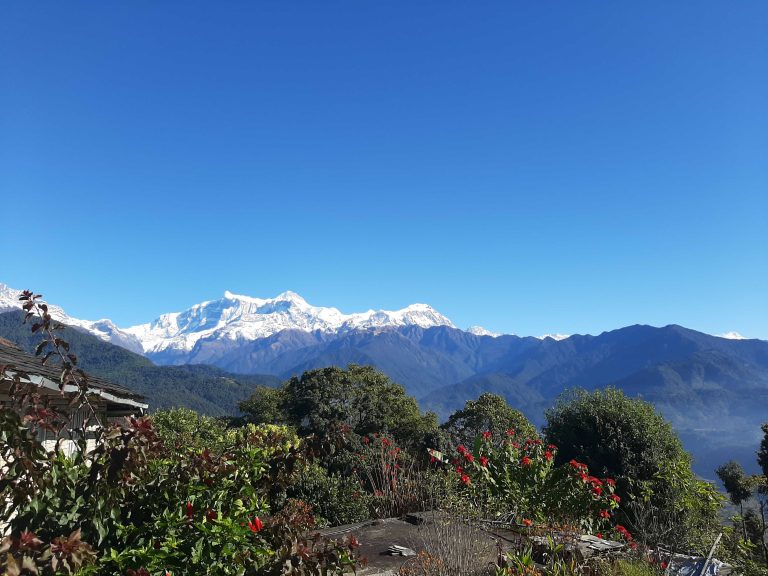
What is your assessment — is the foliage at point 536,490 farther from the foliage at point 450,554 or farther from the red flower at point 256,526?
the red flower at point 256,526

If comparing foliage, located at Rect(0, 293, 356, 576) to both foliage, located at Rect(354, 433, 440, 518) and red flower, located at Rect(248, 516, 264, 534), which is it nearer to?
red flower, located at Rect(248, 516, 264, 534)

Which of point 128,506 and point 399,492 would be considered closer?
point 128,506

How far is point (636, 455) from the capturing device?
13141 mm

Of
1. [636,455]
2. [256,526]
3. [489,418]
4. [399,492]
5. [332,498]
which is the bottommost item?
[332,498]

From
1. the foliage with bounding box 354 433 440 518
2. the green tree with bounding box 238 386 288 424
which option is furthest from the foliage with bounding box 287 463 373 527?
the green tree with bounding box 238 386 288 424

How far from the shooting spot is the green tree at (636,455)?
40.1 feet

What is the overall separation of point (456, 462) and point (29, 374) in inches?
328

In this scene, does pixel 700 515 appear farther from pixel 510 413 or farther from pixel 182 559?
pixel 510 413

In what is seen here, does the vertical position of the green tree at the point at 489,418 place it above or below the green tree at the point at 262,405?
above

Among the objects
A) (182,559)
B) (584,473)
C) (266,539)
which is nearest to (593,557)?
(584,473)

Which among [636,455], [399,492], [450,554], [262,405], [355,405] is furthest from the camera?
[262,405]

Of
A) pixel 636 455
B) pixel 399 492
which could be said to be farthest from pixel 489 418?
pixel 399 492

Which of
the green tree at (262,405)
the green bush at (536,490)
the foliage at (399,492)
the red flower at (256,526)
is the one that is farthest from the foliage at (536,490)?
the green tree at (262,405)

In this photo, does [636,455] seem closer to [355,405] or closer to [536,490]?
[536,490]
